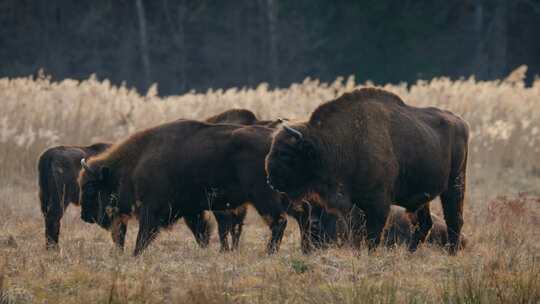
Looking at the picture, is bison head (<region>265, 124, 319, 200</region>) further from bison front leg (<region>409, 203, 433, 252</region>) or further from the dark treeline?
the dark treeline

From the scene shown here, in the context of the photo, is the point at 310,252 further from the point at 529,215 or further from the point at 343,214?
the point at 529,215

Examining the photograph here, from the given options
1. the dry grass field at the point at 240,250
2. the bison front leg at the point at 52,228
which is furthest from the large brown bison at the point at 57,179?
the dry grass field at the point at 240,250

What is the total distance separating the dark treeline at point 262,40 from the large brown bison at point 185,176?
3529 centimetres

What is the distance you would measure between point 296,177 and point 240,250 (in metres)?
1.16

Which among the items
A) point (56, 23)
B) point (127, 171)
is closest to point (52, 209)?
point (127, 171)

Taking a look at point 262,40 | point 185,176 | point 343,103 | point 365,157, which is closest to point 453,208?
point 365,157

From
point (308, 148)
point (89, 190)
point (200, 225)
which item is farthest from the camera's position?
point (200, 225)

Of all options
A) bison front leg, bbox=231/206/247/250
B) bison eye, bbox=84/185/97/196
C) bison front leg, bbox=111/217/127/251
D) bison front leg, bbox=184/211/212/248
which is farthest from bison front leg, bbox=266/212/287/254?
bison eye, bbox=84/185/97/196

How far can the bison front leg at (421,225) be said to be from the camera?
1112 cm

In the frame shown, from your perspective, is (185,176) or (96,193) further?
(96,193)

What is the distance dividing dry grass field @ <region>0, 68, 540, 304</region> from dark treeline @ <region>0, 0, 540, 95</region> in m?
25.3

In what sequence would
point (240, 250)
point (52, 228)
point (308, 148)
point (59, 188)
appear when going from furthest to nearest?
point (59, 188), point (52, 228), point (240, 250), point (308, 148)

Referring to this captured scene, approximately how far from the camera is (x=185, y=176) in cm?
1091

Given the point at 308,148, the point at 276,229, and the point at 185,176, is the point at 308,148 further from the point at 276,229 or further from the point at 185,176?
the point at 185,176
